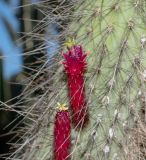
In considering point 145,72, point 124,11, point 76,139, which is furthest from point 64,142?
point 124,11

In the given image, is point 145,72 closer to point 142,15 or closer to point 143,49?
point 143,49

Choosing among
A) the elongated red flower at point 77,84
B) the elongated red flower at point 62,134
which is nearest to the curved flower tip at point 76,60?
the elongated red flower at point 77,84

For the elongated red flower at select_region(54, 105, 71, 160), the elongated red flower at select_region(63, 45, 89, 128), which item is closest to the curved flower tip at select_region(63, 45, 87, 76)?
the elongated red flower at select_region(63, 45, 89, 128)

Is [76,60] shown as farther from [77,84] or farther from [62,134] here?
[62,134]

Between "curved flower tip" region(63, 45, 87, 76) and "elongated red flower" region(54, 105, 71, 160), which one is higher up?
"curved flower tip" region(63, 45, 87, 76)

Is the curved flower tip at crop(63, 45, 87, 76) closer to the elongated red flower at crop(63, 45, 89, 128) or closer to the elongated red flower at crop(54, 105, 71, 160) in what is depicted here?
the elongated red flower at crop(63, 45, 89, 128)

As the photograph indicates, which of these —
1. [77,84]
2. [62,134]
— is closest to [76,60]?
[77,84]
